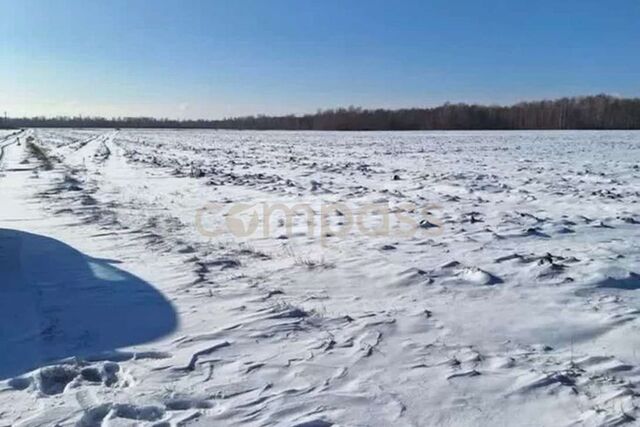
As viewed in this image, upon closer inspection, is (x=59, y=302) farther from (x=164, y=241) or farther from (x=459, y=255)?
(x=459, y=255)

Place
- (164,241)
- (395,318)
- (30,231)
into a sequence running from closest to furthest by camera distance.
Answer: (395,318) < (164,241) < (30,231)

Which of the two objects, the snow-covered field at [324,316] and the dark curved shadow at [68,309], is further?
the dark curved shadow at [68,309]

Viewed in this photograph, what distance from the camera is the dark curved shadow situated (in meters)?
3.99

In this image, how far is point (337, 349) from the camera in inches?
153

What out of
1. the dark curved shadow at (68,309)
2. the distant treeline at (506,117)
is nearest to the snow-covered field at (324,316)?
the dark curved shadow at (68,309)

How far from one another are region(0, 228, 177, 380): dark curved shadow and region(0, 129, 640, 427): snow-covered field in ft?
0.09

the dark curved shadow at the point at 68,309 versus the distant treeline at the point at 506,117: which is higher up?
the distant treeline at the point at 506,117

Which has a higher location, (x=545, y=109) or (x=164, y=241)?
(x=545, y=109)

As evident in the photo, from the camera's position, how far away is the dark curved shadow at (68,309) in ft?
13.1

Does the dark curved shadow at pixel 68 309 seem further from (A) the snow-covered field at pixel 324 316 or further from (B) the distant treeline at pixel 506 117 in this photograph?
(B) the distant treeline at pixel 506 117

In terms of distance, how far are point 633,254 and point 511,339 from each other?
10.3 ft

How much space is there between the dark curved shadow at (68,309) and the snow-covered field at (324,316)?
26 millimetres

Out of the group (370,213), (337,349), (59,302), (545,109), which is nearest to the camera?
(337,349)

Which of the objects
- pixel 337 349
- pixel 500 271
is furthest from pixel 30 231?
pixel 500 271
